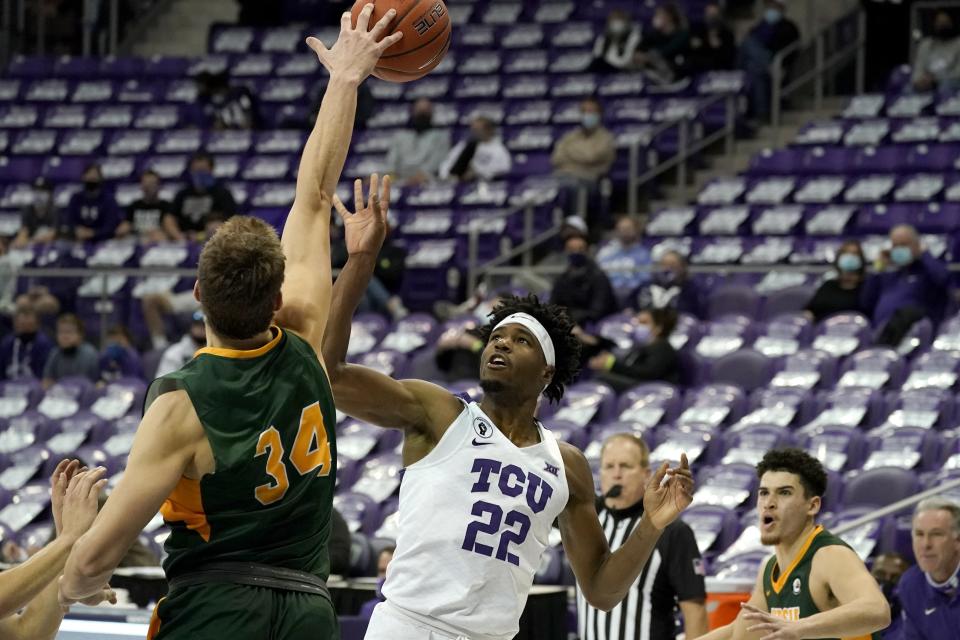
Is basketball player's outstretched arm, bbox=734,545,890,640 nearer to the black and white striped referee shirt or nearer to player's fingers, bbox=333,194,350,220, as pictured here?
the black and white striped referee shirt

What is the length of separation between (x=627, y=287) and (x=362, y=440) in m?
2.78

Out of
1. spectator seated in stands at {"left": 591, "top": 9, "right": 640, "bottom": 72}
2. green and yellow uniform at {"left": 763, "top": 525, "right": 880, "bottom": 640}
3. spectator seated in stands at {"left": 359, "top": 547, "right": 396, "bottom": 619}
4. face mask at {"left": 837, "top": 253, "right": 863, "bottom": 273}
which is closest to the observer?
green and yellow uniform at {"left": 763, "top": 525, "right": 880, "bottom": 640}

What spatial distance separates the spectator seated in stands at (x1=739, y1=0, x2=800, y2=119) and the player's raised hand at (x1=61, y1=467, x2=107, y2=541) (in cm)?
1422

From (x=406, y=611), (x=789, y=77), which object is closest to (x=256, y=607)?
(x=406, y=611)

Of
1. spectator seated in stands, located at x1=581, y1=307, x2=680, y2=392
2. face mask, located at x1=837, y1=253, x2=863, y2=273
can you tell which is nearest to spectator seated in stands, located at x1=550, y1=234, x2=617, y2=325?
spectator seated in stands, located at x1=581, y1=307, x2=680, y2=392

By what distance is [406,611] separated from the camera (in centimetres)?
468

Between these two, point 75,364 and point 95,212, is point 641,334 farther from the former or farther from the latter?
point 95,212

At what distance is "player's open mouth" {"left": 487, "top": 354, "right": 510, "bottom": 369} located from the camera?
491cm

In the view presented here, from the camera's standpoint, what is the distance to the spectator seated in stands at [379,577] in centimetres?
759

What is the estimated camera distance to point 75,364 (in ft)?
45.3

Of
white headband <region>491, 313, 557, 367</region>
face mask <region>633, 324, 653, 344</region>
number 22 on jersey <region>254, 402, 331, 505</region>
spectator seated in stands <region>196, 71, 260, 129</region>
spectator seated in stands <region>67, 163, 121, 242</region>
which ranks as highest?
spectator seated in stands <region>196, 71, 260, 129</region>

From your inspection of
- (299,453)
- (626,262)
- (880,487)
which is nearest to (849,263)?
(626,262)

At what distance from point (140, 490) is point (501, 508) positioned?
1.52 metres

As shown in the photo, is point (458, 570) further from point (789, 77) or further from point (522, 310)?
point (789, 77)
